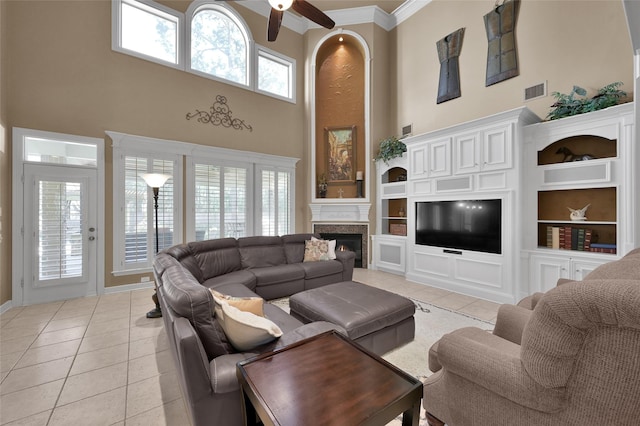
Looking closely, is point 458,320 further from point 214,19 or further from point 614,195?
point 214,19

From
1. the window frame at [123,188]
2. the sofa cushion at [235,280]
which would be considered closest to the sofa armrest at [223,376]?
the sofa cushion at [235,280]

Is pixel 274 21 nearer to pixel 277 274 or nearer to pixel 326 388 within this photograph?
pixel 277 274

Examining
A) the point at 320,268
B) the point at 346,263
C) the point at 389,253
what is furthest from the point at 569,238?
the point at 320,268

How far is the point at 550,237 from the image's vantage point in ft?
12.6

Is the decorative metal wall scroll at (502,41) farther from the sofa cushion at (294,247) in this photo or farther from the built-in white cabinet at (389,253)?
the sofa cushion at (294,247)

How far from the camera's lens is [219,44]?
548 cm

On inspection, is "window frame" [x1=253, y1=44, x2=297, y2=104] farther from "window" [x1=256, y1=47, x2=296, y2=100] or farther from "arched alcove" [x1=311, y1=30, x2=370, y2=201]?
"arched alcove" [x1=311, y1=30, x2=370, y2=201]

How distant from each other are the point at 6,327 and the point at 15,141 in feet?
8.07

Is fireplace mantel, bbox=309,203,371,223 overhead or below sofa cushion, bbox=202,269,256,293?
overhead

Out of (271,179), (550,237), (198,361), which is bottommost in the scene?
(198,361)

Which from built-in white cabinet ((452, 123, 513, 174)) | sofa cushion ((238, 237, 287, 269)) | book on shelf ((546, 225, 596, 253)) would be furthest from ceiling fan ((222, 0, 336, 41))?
book on shelf ((546, 225, 596, 253))

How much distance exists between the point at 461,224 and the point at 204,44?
5.93 metres

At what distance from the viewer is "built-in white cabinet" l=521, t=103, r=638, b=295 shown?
3152mm

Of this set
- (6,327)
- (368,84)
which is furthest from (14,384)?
(368,84)
